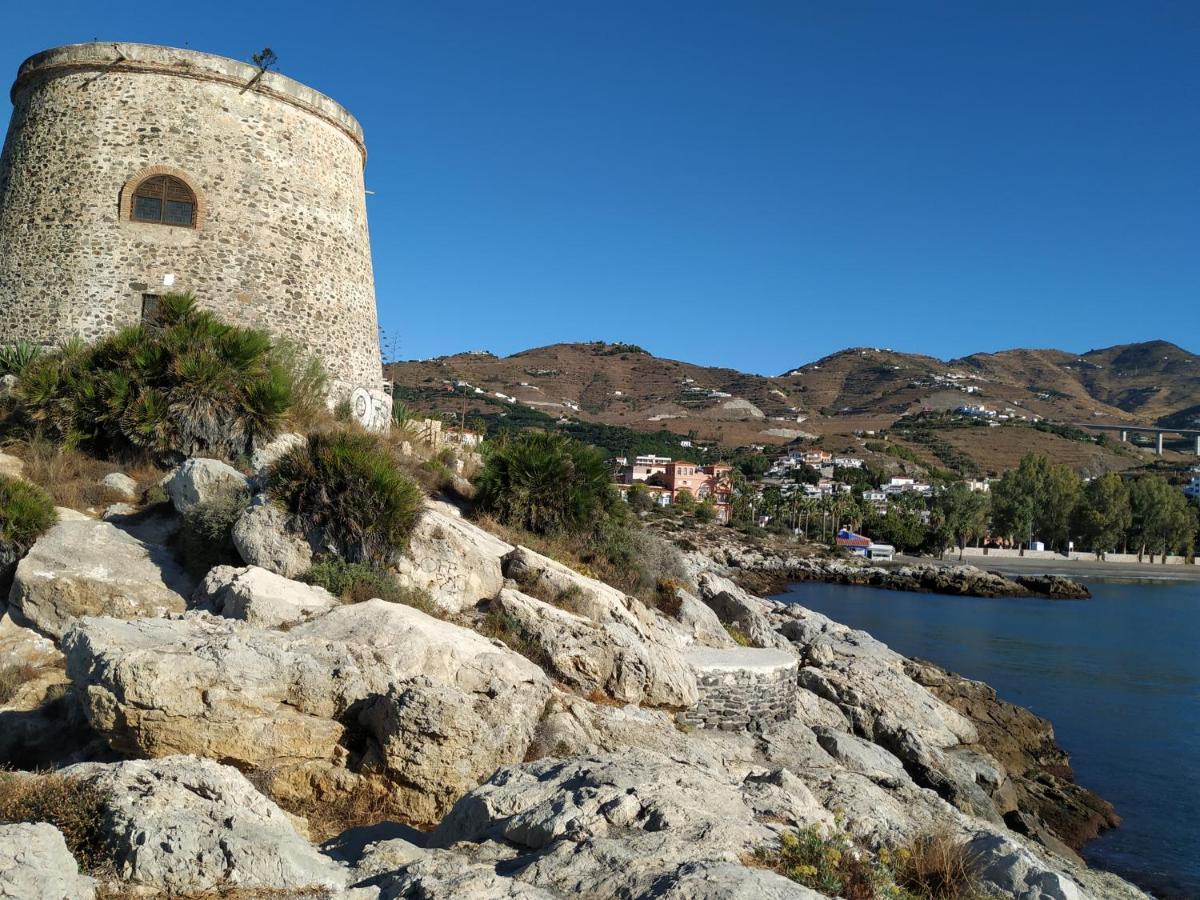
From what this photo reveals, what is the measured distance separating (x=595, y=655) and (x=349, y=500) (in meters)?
3.41

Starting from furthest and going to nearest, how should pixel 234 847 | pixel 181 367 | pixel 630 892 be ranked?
pixel 181 367
pixel 234 847
pixel 630 892

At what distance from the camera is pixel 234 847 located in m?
4.79

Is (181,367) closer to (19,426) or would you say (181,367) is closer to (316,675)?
(19,426)

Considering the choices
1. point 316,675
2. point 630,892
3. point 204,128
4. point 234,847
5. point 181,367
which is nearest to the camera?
point 630,892

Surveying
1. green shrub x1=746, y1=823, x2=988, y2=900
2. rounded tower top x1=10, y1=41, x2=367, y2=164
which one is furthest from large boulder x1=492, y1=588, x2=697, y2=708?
rounded tower top x1=10, y1=41, x2=367, y2=164

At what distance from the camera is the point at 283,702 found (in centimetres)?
Answer: 730

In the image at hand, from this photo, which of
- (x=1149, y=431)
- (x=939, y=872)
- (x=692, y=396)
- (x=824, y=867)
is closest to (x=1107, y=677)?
(x=939, y=872)

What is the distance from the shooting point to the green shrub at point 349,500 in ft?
35.3

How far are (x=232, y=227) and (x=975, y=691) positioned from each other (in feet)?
58.1

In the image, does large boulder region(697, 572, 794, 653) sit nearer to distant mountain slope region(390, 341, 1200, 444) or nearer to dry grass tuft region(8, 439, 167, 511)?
dry grass tuft region(8, 439, 167, 511)

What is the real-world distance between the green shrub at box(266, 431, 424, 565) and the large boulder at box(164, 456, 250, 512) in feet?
2.58

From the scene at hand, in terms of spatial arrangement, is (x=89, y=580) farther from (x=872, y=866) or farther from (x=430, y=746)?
(x=872, y=866)

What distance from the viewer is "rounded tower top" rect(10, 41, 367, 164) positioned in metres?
16.1

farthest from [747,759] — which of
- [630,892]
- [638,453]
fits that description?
[638,453]
